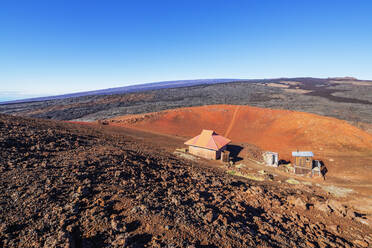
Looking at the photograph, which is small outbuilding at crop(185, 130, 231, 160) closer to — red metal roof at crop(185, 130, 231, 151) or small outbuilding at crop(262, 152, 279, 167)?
red metal roof at crop(185, 130, 231, 151)

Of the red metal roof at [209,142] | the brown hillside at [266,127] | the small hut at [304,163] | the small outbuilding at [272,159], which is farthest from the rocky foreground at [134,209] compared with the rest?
the brown hillside at [266,127]

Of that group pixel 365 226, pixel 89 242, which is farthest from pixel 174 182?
pixel 365 226

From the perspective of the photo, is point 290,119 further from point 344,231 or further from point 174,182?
point 174,182

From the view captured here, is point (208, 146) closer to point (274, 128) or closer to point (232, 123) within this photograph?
point (232, 123)

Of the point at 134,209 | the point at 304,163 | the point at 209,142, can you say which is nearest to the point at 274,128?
the point at 304,163

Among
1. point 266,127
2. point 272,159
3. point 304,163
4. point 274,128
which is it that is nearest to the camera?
point 304,163

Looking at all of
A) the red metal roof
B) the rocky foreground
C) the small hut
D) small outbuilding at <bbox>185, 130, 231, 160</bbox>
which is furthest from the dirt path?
the rocky foreground

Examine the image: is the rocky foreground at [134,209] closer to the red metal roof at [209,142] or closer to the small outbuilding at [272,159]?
the small outbuilding at [272,159]
